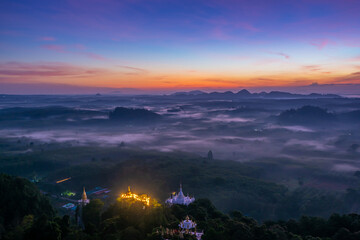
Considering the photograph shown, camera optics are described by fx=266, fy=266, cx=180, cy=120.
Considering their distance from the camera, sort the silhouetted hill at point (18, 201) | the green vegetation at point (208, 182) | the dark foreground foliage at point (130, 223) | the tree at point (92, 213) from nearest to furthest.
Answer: the dark foreground foliage at point (130, 223) → the tree at point (92, 213) → the silhouetted hill at point (18, 201) → the green vegetation at point (208, 182)

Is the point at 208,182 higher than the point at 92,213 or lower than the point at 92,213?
lower

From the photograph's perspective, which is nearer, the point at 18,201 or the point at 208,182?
the point at 18,201

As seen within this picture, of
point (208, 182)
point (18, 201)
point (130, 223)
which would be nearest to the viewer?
point (130, 223)

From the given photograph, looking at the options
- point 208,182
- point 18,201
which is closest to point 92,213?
point 18,201

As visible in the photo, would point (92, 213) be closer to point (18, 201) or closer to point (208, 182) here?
point (18, 201)

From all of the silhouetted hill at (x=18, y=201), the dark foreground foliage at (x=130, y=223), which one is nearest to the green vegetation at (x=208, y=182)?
the dark foreground foliage at (x=130, y=223)

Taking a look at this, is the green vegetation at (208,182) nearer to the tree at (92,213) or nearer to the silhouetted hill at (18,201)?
the silhouetted hill at (18,201)

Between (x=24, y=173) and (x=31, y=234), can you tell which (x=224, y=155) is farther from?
(x=31, y=234)

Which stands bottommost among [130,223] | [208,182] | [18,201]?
[208,182]

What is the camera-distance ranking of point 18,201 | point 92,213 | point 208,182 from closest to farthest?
point 92,213
point 18,201
point 208,182
